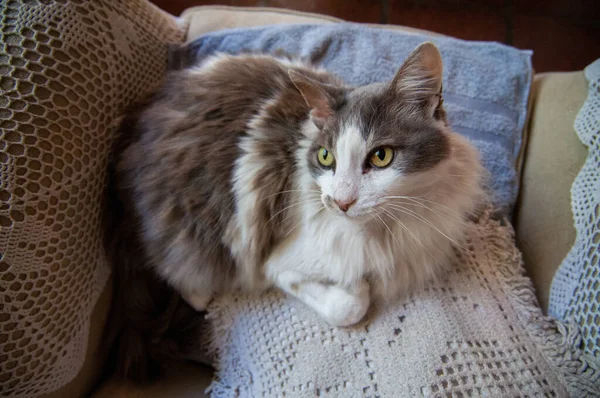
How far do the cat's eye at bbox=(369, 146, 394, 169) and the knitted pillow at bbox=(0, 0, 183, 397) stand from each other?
681mm

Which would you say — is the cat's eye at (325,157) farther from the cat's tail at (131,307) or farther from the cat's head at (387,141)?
the cat's tail at (131,307)

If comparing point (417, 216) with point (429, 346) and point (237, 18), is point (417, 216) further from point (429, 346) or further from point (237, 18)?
point (237, 18)

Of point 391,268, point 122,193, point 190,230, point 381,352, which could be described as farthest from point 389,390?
point 122,193

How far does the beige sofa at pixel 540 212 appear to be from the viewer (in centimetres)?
101

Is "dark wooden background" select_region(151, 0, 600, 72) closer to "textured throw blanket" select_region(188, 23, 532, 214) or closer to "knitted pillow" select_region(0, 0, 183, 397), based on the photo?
"textured throw blanket" select_region(188, 23, 532, 214)

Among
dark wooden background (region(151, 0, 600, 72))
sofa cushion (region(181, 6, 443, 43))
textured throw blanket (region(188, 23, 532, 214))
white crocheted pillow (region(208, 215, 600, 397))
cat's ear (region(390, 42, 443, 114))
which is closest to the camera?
cat's ear (region(390, 42, 443, 114))

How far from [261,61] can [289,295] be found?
630 mm

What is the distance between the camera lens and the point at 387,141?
76cm

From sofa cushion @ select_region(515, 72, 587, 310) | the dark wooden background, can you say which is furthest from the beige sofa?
the dark wooden background

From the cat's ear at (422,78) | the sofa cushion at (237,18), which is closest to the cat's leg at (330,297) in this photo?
the cat's ear at (422,78)

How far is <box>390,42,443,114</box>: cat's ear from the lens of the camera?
0.73 metres

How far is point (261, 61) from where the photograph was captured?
106 cm

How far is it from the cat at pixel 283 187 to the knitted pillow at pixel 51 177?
0.10m

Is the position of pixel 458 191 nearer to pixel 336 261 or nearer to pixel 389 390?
pixel 336 261
